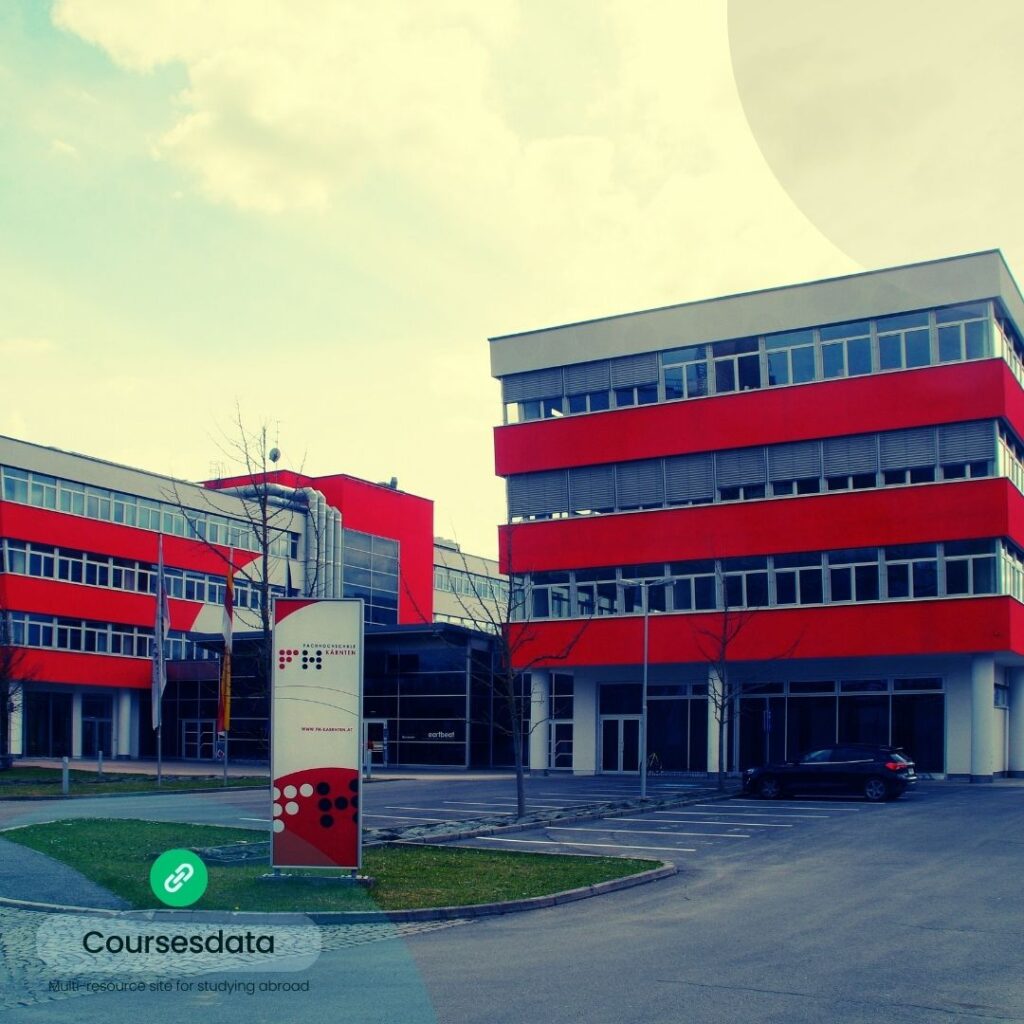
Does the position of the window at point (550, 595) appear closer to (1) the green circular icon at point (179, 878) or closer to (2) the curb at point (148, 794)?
(2) the curb at point (148, 794)

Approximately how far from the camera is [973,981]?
9859 millimetres

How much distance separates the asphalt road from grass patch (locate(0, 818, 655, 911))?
1011 millimetres

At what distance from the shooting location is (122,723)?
2628 inches

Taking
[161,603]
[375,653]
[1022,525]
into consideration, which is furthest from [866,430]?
[375,653]

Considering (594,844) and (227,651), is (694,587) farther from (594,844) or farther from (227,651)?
(594,844)

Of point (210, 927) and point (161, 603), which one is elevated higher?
point (161, 603)

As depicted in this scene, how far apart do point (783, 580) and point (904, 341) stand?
8753 mm

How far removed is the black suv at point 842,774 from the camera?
3272 centimetres

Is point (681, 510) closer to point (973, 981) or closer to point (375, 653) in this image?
point (375, 653)

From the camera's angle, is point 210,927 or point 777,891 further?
point 777,891

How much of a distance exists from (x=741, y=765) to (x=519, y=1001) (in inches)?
1507

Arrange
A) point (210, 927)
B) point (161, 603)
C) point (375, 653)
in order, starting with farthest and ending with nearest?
point (375, 653) < point (161, 603) < point (210, 927)

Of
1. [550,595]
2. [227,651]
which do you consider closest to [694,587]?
[550,595]

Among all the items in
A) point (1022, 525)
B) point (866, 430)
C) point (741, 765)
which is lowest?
point (741, 765)
